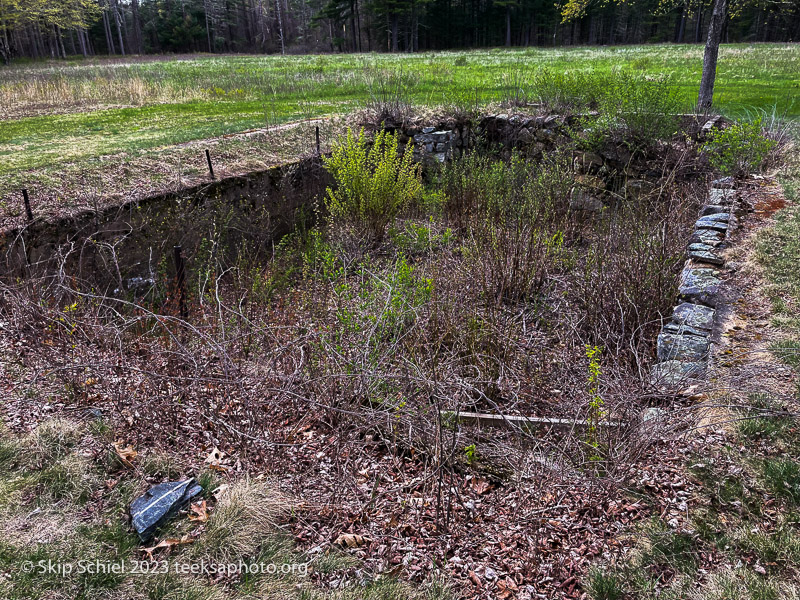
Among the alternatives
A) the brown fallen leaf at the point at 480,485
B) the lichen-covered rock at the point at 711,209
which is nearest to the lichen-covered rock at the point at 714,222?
the lichen-covered rock at the point at 711,209

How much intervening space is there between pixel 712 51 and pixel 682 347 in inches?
288

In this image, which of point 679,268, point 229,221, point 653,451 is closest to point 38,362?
point 229,221

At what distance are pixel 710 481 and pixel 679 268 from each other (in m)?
2.79

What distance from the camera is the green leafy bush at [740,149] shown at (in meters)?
6.32

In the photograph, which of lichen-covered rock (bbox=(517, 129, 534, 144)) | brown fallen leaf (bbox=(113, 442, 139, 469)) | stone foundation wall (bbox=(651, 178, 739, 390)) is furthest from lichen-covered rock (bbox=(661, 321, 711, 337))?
lichen-covered rock (bbox=(517, 129, 534, 144))

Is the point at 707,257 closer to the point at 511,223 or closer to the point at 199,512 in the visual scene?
the point at 511,223

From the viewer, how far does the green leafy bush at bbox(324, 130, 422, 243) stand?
6.64m

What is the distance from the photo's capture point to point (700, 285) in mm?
4082

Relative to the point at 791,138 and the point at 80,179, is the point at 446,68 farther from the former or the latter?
the point at 80,179

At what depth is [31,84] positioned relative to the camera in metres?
13.6

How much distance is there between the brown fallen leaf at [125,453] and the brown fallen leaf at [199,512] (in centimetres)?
51

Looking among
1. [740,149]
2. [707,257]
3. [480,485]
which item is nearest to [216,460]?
[480,485]

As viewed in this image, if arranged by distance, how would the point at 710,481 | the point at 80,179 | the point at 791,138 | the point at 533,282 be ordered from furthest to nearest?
1. the point at 791,138
2. the point at 80,179
3. the point at 533,282
4. the point at 710,481

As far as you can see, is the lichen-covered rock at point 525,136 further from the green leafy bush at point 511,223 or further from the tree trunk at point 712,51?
the tree trunk at point 712,51
